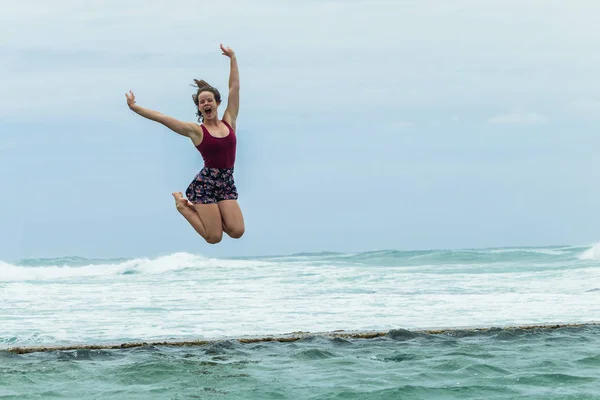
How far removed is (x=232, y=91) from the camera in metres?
7.62

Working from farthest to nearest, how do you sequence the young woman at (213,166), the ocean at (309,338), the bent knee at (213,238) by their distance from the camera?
1. the bent knee at (213,238)
2. the young woman at (213,166)
3. the ocean at (309,338)

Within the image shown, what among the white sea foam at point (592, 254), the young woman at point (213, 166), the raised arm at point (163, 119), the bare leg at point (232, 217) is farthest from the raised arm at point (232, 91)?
the white sea foam at point (592, 254)

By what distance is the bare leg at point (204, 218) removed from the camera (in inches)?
306

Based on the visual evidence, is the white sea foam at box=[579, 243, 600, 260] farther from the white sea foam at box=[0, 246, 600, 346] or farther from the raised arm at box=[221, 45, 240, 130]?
the raised arm at box=[221, 45, 240, 130]

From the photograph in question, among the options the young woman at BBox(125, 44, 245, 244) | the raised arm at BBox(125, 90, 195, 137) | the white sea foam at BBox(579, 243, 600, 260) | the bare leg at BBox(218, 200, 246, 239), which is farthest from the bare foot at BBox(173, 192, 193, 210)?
the white sea foam at BBox(579, 243, 600, 260)

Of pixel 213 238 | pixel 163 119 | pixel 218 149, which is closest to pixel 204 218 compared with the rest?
pixel 213 238

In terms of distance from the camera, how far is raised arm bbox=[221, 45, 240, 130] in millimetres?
7574

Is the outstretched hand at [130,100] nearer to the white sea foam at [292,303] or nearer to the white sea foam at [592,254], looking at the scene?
the white sea foam at [292,303]

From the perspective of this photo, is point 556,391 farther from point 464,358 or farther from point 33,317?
point 33,317

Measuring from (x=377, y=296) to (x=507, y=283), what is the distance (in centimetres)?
477

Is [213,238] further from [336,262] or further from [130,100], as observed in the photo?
[336,262]

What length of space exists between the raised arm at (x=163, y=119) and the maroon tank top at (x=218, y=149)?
0.47 feet

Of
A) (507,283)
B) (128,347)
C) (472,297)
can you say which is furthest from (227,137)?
(507,283)

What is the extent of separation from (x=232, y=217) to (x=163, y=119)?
3.68ft
